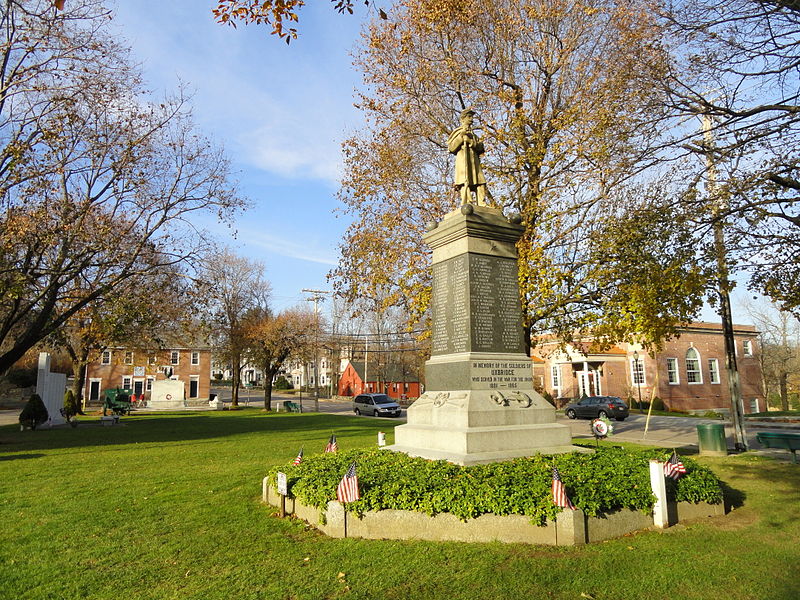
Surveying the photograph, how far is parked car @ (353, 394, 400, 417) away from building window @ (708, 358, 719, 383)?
28567 mm

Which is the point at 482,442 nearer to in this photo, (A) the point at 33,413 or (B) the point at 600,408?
(A) the point at 33,413

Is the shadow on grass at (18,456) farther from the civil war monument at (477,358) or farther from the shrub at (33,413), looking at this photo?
the civil war monument at (477,358)

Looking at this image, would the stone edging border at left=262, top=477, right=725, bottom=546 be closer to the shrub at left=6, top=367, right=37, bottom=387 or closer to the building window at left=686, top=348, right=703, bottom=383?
the building window at left=686, top=348, right=703, bottom=383

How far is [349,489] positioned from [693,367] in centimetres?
4787

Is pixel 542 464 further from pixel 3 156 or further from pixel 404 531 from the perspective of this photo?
pixel 3 156

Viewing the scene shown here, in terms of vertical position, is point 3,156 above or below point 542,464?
above

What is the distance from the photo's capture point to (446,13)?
17469mm

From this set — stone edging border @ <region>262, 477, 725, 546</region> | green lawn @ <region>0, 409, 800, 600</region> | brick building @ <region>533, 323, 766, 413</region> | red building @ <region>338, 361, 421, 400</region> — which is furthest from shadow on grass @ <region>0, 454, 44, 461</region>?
red building @ <region>338, 361, 421, 400</region>

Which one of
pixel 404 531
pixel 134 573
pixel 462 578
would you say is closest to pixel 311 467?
pixel 404 531

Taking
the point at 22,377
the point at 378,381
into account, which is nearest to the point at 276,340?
the point at 378,381

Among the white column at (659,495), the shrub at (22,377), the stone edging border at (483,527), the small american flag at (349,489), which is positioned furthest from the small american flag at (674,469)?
the shrub at (22,377)

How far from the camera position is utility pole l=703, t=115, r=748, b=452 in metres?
13.1

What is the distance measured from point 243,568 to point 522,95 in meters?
17.0

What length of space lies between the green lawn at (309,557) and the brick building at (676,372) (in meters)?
37.4
